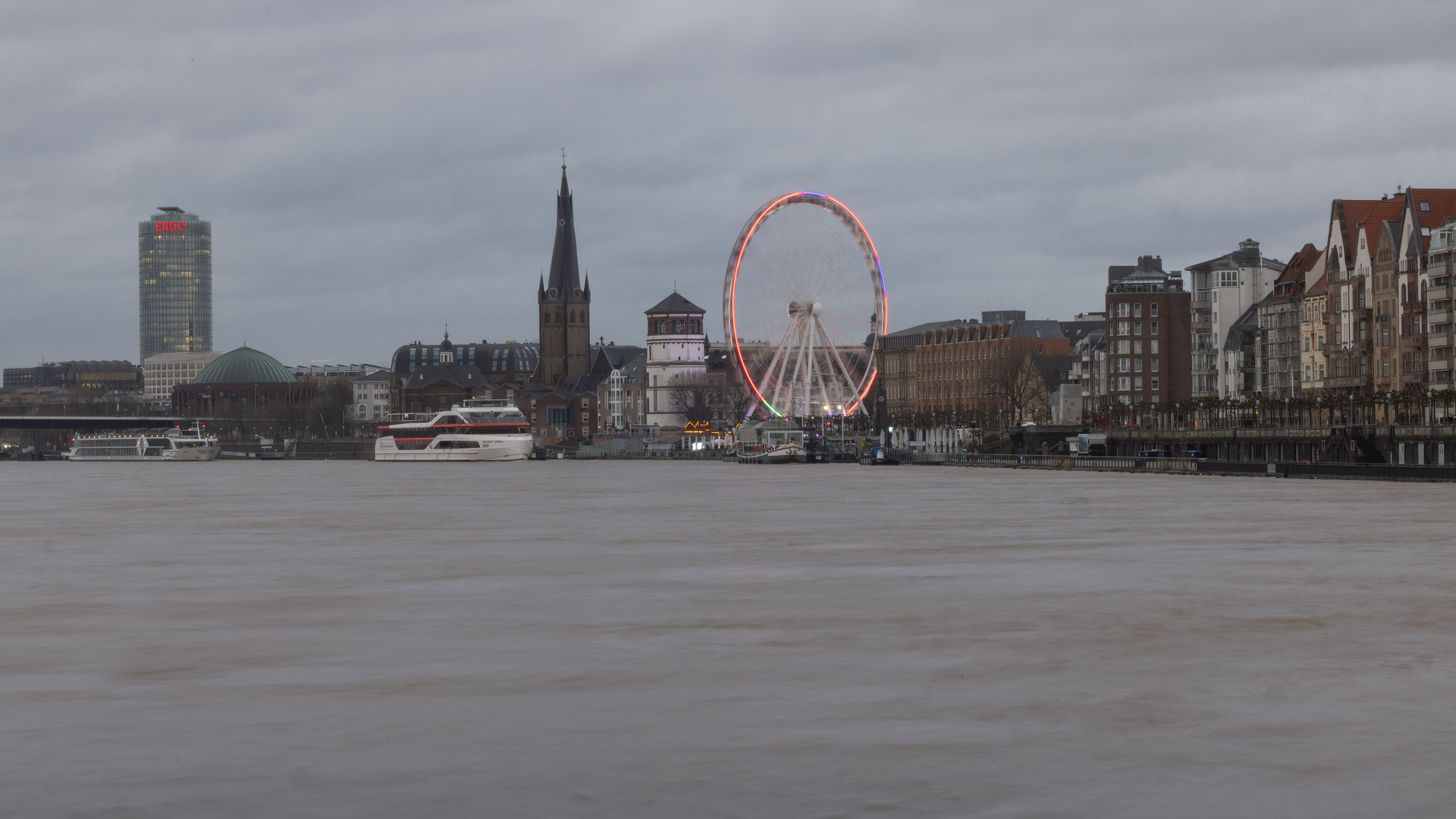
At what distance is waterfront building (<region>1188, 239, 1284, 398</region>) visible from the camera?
17900cm

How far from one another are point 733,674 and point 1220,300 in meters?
162

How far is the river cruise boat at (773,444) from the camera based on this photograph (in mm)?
175375

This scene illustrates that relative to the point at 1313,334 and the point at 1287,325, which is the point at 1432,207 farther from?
the point at 1287,325

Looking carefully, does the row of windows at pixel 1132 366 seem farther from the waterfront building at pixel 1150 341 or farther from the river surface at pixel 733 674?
the river surface at pixel 733 674

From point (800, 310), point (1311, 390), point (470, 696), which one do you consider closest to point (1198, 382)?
point (1311, 390)

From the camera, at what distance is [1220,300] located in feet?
586

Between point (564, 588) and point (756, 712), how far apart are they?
17.1 meters

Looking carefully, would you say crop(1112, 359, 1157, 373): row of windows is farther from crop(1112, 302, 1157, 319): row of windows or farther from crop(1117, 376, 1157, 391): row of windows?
crop(1112, 302, 1157, 319): row of windows

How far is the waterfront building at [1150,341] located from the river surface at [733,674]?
132924 mm

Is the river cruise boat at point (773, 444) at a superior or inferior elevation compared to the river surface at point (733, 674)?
superior

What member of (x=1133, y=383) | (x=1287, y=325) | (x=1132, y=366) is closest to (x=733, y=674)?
(x=1287, y=325)

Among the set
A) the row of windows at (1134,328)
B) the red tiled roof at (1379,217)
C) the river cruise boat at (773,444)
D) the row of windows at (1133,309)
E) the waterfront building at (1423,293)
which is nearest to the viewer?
the waterfront building at (1423,293)

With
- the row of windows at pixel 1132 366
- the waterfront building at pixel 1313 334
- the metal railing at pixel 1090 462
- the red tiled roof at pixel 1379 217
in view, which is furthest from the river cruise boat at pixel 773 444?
the red tiled roof at pixel 1379 217

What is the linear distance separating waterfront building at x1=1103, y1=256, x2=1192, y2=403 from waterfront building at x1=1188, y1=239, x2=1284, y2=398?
19.4 ft
